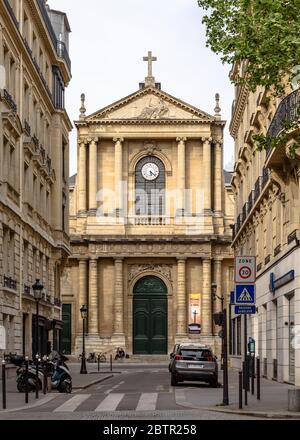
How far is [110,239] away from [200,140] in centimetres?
1132

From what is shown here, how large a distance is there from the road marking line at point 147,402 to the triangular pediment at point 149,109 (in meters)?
57.1

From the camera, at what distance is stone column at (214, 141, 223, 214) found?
8650 centimetres

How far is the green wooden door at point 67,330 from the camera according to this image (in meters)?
83.3

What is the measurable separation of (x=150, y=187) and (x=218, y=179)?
5735 millimetres

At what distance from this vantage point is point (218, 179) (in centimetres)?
8706

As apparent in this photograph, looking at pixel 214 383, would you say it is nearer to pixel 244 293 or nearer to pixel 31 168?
pixel 244 293

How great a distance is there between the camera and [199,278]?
85250 mm

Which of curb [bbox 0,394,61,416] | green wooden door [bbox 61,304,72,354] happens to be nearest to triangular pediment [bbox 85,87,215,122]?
green wooden door [bbox 61,304,72,354]

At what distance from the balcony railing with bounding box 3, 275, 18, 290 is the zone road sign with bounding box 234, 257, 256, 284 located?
56.1 feet

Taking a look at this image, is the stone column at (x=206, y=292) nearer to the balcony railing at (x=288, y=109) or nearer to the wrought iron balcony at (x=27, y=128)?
the wrought iron balcony at (x=27, y=128)

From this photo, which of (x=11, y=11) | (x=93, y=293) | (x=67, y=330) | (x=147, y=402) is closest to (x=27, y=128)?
(x=11, y=11)

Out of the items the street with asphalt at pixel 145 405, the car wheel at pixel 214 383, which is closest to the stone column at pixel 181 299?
the car wheel at pixel 214 383

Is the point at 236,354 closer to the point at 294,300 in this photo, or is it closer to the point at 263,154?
the point at 263,154

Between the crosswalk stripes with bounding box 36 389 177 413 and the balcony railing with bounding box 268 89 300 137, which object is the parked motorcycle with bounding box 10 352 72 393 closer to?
the crosswalk stripes with bounding box 36 389 177 413
